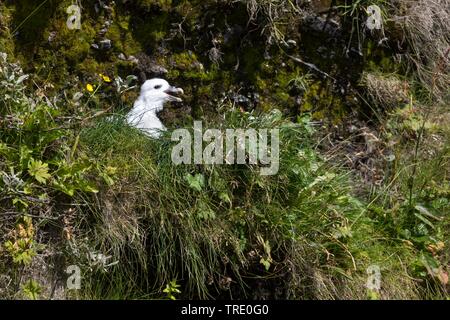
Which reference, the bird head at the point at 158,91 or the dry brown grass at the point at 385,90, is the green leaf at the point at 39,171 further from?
the dry brown grass at the point at 385,90

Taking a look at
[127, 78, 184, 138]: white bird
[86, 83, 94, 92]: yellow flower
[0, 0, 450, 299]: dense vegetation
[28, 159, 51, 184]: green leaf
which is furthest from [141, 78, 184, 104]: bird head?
[28, 159, 51, 184]: green leaf

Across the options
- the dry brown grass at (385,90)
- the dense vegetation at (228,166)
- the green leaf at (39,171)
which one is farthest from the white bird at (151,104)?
the dry brown grass at (385,90)

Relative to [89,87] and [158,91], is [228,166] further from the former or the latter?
[89,87]

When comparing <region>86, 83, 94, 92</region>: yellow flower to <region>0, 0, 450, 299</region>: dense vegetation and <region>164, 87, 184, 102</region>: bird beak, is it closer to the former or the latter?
<region>0, 0, 450, 299</region>: dense vegetation

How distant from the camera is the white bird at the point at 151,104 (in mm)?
4324

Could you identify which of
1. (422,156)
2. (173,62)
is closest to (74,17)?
(173,62)

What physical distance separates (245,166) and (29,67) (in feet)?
4.21

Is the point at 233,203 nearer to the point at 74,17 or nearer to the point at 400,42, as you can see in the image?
the point at 74,17

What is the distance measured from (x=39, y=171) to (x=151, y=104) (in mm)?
826

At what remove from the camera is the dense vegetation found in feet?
12.9

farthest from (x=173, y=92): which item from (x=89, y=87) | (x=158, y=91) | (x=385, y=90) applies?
(x=385, y=90)

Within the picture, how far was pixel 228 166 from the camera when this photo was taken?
4125mm

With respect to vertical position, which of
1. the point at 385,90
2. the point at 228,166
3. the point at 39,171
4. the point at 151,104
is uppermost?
the point at 385,90

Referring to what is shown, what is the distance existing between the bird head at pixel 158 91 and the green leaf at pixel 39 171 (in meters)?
0.80
